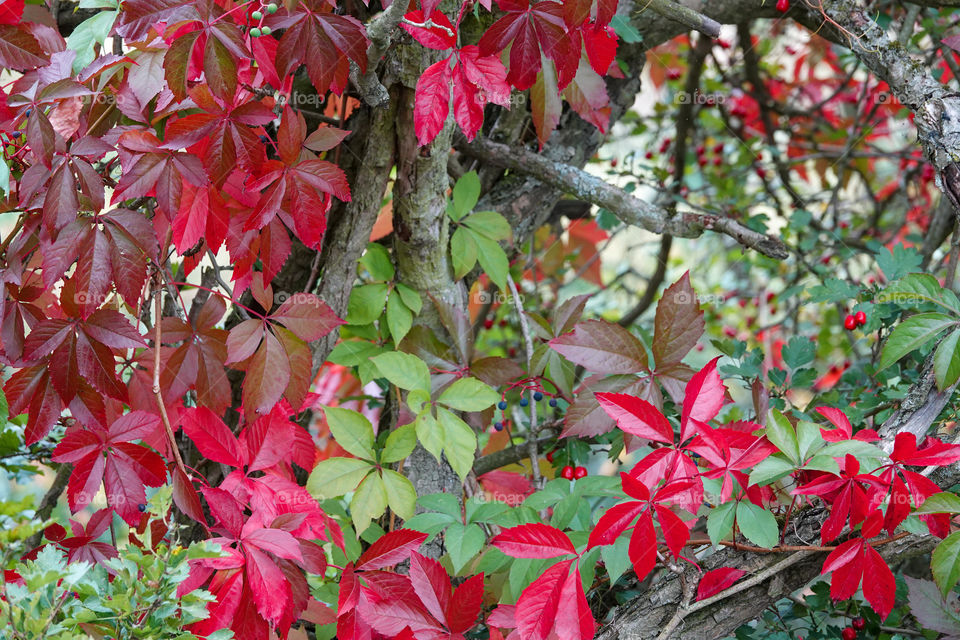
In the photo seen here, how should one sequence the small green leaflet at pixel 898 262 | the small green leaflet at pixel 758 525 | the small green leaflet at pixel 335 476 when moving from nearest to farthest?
the small green leaflet at pixel 758 525
the small green leaflet at pixel 335 476
the small green leaflet at pixel 898 262

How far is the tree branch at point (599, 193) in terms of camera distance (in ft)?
4.30

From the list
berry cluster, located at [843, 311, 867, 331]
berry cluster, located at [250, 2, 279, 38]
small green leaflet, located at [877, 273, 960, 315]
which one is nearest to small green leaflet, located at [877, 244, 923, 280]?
berry cluster, located at [843, 311, 867, 331]

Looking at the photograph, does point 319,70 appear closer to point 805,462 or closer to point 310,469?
point 310,469

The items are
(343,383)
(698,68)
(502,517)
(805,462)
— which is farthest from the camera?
(343,383)

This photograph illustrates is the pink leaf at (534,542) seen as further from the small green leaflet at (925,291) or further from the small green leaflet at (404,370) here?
the small green leaflet at (925,291)

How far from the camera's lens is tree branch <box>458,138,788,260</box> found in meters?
1.31

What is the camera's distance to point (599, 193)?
137 cm

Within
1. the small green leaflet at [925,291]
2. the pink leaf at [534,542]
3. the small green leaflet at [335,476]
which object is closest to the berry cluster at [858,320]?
the small green leaflet at [925,291]

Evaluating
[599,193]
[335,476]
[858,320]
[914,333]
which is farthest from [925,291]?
[335,476]

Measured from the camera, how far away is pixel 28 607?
2.22 ft

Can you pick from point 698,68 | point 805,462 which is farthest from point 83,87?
point 698,68

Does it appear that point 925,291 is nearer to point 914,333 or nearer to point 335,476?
point 914,333

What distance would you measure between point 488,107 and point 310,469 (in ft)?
2.43

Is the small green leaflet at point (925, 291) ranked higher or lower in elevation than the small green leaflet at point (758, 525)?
higher
